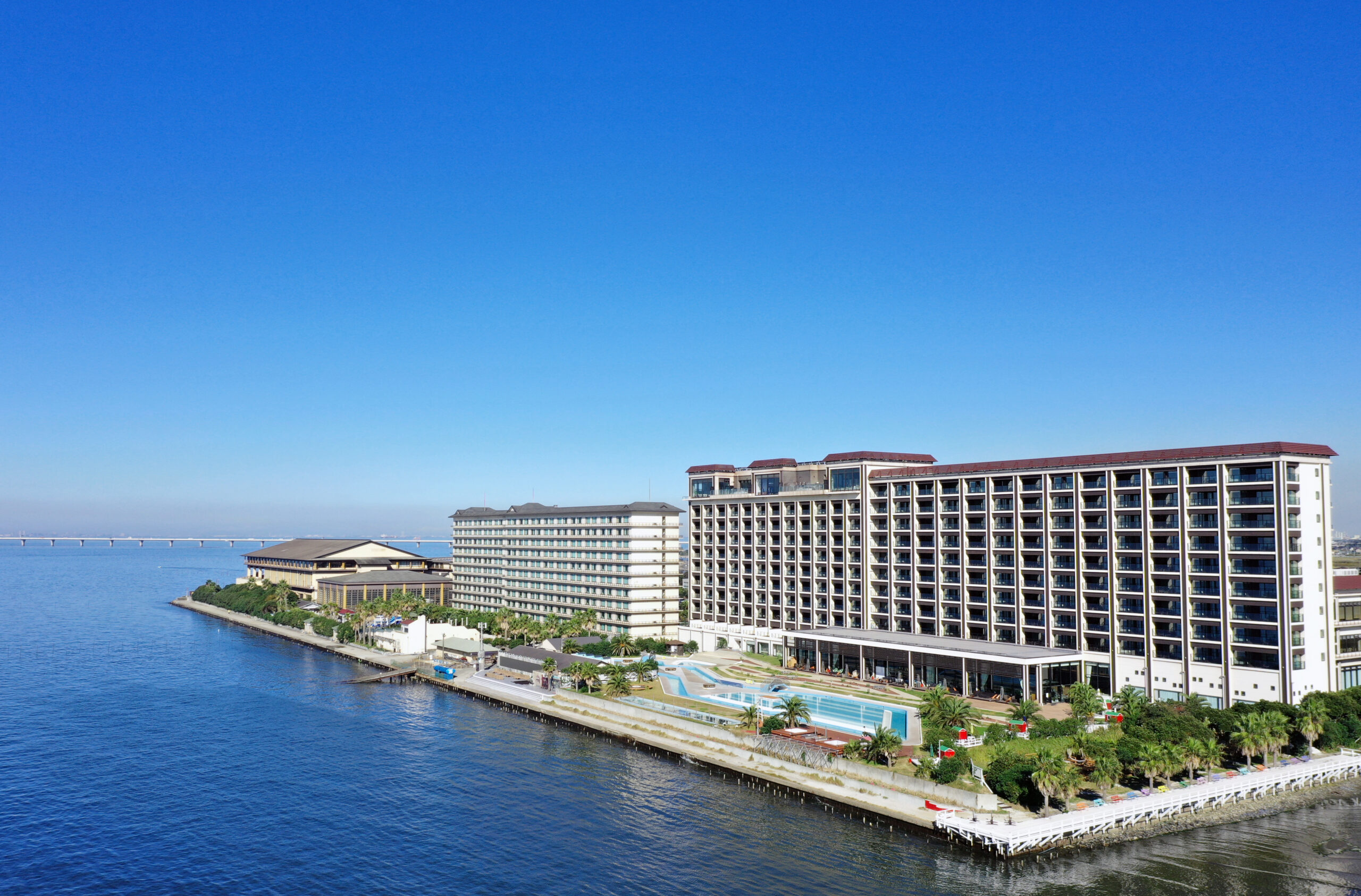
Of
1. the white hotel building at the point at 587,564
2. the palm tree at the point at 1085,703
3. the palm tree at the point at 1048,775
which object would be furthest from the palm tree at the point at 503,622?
the palm tree at the point at 1048,775

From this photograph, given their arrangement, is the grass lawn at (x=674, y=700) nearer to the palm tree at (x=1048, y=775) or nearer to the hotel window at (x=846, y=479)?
the palm tree at (x=1048, y=775)

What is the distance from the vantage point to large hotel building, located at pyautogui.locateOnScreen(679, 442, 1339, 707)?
86000 millimetres

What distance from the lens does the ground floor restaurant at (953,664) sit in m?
96.2

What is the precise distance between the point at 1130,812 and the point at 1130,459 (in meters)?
42.1

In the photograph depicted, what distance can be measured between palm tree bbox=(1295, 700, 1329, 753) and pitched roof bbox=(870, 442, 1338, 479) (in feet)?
74.7

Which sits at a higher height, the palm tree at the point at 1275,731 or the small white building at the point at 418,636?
the palm tree at the point at 1275,731

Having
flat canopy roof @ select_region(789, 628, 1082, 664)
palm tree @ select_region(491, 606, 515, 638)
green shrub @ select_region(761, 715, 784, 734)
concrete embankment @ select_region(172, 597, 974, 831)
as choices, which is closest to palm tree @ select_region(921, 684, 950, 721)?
concrete embankment @ select_region(172, 597, 974, 831)

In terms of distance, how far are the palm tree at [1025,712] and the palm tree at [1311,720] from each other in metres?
21.2

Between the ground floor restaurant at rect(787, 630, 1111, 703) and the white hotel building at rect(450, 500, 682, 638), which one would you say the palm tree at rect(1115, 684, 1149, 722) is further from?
the white hotel building at rect(450, 500, 682, 638)

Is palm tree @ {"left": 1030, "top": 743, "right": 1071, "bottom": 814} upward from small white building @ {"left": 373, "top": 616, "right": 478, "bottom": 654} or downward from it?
upward

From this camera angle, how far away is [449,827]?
220 ft

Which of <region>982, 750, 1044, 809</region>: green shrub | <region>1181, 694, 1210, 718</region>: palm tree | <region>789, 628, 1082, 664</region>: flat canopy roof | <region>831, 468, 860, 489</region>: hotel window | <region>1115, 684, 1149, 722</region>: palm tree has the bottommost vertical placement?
<region>982, 750, 1044, 809</region>: green shrub

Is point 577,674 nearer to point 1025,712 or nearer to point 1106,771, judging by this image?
point 1025,712

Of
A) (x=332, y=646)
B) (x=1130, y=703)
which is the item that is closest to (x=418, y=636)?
(x=332, y=646)
